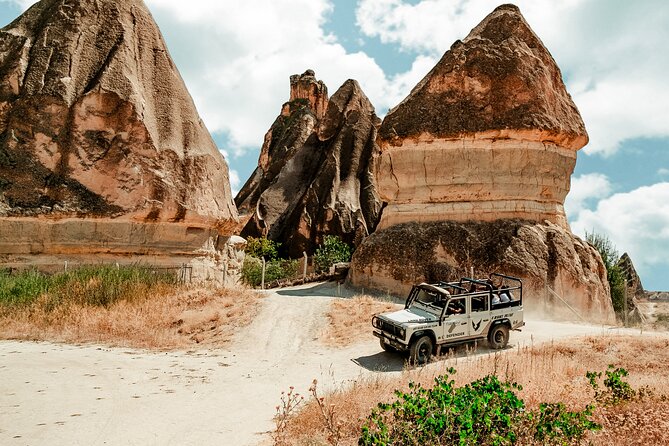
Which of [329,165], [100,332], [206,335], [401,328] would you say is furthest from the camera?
[329,165]

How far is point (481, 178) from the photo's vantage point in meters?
14.3

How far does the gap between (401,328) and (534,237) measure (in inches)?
279

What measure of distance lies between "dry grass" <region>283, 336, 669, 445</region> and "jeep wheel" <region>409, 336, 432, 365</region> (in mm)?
286

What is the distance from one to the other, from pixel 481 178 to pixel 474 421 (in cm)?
1083

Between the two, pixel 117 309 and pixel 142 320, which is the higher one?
pixel 117 309

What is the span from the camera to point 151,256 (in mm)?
11570

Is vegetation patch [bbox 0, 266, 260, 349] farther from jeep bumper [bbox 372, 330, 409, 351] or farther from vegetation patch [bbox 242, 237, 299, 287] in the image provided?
vegetation patch [bbox 242, 237, 299, 287]

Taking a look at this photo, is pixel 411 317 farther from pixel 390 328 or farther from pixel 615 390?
pixel 615 390

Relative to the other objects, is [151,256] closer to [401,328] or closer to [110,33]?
[110,33]

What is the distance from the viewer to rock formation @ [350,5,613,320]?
43.7ft

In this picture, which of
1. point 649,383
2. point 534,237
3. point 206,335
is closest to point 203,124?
point 206,335

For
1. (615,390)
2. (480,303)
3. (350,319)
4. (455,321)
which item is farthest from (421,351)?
(615,390)

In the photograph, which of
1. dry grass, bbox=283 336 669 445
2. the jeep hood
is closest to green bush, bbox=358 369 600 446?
dry grass, bbox=283 336 669 445

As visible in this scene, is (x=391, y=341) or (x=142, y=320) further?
(x=142, y=320)
